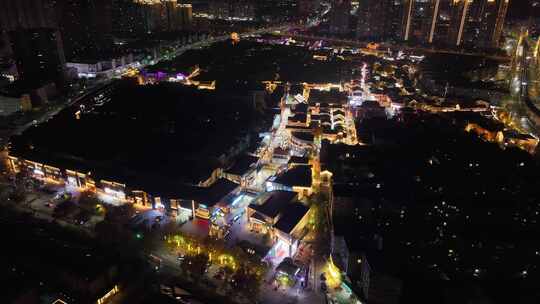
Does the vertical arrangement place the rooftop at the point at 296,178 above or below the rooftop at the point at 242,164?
below

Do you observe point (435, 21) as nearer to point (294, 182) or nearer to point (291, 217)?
point (294, 182)

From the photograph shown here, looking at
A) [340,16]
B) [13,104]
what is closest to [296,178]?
[13,104]

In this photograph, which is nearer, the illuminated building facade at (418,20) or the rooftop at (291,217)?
the rooftop at (291,217)

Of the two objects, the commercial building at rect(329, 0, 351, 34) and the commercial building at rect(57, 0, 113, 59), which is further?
the commercial building at rect(329, 0, 351, 34)

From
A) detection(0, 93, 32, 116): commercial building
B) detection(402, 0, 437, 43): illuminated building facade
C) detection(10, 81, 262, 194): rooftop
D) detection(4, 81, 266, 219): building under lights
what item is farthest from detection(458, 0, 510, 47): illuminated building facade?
detection(0, 93, 32, 116): commercial building

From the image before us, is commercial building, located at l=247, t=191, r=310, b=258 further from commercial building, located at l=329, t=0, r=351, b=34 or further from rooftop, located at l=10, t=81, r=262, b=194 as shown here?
commercial building, located at l=329, t=0, r=351, b=34

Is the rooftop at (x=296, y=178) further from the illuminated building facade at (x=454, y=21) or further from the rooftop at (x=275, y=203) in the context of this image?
the illuminated building facade at (x=454, y=21)

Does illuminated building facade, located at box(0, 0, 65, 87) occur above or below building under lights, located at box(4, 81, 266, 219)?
above

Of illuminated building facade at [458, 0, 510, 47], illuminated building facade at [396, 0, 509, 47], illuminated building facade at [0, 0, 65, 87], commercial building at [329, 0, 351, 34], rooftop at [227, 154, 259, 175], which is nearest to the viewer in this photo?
rooftop at [227, 154, 259, 175]

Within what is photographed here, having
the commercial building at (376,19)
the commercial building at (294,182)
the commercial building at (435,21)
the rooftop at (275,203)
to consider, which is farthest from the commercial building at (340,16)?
the rooftop at (275,203)

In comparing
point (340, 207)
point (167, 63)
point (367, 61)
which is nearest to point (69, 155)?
point (340, 207)

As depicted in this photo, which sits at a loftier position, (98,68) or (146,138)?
(98,68)
